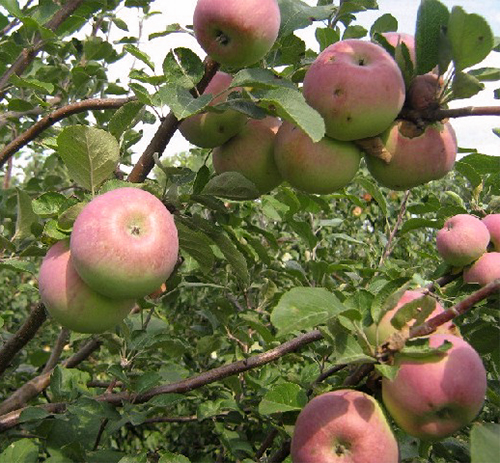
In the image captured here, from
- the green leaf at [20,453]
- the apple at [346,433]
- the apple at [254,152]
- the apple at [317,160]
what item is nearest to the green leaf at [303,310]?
the apple at [346,433]

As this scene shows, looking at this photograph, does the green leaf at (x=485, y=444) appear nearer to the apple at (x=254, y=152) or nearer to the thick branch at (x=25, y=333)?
the apple at (x=254, y=152)

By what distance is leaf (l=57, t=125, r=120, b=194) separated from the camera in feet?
3.46

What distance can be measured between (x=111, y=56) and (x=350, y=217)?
264 centimetres

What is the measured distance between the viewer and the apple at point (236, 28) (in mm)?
1004

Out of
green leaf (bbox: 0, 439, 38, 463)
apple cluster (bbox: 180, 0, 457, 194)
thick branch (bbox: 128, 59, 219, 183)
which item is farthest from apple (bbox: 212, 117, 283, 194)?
green leaf (bbox: 0, 439, 38, 463)

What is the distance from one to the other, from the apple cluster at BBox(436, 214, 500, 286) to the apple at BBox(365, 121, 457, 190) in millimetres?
331

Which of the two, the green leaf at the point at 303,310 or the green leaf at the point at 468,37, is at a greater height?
the green leaf at the point at 468,37

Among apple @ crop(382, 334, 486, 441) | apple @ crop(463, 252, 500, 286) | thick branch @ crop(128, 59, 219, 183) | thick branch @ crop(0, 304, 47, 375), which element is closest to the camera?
apple @ crop(382, 334, 486, 441)

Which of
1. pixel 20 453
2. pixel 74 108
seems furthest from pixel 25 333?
pixel 74 108

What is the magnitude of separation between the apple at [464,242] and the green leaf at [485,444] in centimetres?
64

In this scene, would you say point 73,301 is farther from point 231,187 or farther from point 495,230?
point 495,230

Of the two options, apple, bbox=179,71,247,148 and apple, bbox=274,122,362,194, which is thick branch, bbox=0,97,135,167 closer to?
apple, bbox=179,71,247,148

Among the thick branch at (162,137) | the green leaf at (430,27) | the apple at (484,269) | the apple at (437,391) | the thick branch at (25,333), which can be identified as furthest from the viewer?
the apple at (484,269)

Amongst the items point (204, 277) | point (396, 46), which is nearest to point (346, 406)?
point (396, 46)
